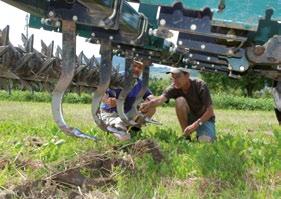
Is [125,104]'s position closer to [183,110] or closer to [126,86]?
[183,110]

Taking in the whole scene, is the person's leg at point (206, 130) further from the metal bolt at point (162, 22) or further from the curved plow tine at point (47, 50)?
the metal bolt at point (162, 22)

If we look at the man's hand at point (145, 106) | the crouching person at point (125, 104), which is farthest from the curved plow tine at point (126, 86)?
the man's hand at point (145, 106)

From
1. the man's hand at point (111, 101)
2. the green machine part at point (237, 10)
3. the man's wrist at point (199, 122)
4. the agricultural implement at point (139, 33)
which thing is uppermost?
the green machine part at point (237, 10)

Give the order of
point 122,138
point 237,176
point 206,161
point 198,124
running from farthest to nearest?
1. point 198,124
2. point 122,138
3. point 206,161
4. point 237,176

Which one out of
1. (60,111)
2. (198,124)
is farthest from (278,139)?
(198,124)

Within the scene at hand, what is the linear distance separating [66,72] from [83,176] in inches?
24.2

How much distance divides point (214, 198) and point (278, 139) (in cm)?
120

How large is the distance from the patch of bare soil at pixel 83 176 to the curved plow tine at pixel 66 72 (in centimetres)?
20

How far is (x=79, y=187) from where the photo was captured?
3.02m

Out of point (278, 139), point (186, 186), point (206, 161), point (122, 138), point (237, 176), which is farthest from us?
point (122, 138)

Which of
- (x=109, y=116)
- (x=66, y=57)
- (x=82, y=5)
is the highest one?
(x=82, y=5)

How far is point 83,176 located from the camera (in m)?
3.17

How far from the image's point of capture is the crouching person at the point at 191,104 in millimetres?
6371

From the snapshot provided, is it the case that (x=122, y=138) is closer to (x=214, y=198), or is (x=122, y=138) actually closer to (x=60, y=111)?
(x=60, y=111)
